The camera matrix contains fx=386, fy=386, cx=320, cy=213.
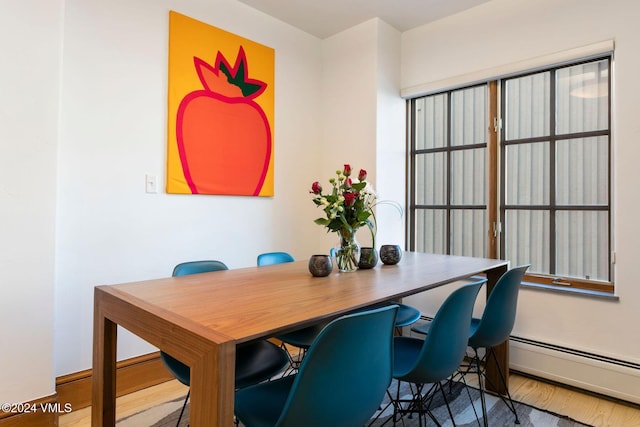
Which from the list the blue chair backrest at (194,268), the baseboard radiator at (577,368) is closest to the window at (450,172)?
the baseboard radiator at (577,368)

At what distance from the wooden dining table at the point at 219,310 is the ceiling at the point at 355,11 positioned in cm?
210

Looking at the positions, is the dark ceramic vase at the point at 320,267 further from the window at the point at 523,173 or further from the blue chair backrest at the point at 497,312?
the window at the point at 523,173

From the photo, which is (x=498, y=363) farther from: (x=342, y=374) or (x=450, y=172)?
(x=342, y=374)

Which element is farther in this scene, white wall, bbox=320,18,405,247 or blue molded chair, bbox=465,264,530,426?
white wall, bbox=320,18,405,247

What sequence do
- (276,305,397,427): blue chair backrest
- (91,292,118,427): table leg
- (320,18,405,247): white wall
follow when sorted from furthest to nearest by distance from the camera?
(320,18,405,247): white wall < (91,292,118,427): table leg < (276,305,397,427): blue chair backrest

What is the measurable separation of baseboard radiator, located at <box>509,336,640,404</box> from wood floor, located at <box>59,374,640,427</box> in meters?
0.06

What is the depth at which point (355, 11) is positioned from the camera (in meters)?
3.10

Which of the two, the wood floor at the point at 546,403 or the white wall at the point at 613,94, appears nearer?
the wood floor at the point at 546,403

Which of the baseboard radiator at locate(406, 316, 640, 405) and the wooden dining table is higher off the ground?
the wooden dining table

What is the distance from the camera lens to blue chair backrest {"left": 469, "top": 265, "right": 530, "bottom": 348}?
1848mm

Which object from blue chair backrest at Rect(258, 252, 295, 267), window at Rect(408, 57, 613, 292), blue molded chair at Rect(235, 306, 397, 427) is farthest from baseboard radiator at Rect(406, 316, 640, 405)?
blue molded chair at Rect(235, 306, 397, 427)

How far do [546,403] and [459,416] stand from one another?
59 centimetres

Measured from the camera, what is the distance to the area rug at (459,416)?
2.05 meters

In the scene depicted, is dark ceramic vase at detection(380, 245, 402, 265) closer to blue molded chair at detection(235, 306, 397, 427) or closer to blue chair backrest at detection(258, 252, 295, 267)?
blue chair backrest at detection(258, 252, 295, 267)
